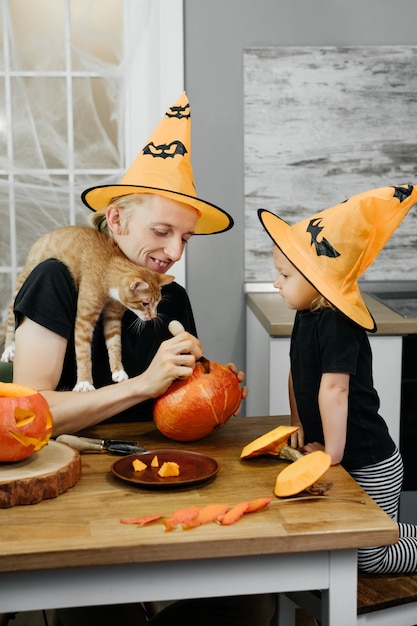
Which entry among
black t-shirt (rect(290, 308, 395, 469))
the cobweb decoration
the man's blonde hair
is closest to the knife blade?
black t-shirt (rect(290, 308, 395, 469))

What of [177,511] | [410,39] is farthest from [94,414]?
[410,39]

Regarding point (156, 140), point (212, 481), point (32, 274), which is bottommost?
point (212, 481)

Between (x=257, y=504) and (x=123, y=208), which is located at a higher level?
(x=123, y=208)

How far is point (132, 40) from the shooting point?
333 centimetres

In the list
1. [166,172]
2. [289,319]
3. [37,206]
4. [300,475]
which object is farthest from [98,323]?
[37,206]

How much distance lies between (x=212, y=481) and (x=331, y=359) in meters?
0.39

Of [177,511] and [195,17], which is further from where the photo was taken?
[195,17]

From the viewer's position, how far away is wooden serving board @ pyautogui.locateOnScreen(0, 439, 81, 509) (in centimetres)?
126

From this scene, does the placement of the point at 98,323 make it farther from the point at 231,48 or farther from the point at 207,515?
the point at 231,48

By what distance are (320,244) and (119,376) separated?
1.85ft

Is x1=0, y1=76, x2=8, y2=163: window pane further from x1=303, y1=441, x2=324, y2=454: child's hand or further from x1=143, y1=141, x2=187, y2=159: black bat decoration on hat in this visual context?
x1=303, y1=441, x2=324, y2=454: child's hand

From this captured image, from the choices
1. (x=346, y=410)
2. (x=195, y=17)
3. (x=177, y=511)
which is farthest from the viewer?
(x=195, y=17)

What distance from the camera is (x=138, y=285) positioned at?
1.76 meters

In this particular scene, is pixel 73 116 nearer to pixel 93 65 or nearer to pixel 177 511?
pixel 93 65
